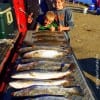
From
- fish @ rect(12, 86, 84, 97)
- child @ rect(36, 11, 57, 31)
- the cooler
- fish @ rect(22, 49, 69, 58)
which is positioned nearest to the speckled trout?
fish @ rect(12, 86, 84, 97)

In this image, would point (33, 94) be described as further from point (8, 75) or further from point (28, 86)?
point (8, 75)

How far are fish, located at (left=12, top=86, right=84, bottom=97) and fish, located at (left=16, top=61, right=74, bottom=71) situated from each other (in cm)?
70

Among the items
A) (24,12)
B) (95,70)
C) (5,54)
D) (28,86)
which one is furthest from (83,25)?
(28,86)

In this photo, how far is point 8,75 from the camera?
5.05 metres

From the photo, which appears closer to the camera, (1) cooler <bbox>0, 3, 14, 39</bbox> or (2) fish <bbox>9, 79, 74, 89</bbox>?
(2) fish <bbox>9, 79, 74, 89</bbox>

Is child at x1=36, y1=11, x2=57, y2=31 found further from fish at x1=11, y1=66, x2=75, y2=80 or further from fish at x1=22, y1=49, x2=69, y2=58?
fish at x1=11, y1=66, x2=75, y2=80

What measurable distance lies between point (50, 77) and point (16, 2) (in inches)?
148

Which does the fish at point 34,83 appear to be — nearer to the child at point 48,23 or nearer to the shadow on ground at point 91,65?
the child at point 48,23

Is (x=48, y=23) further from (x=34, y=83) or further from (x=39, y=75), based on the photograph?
→ (x=34, y=83)

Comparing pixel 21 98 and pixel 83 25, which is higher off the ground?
pixel 21 98

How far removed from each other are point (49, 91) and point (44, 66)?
2.94 ft

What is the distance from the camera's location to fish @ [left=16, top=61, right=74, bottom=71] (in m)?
5.15

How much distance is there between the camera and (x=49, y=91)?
4.35 metres

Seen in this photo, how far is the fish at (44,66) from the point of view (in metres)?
5.15
